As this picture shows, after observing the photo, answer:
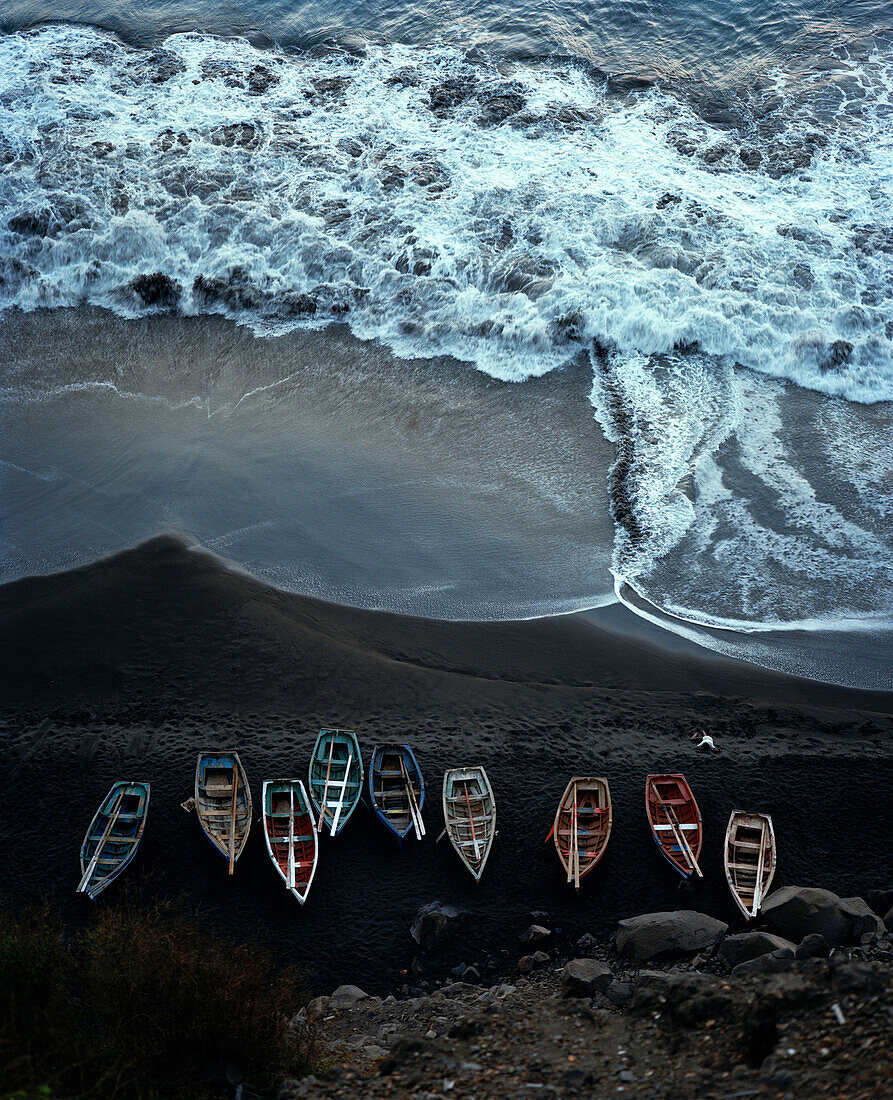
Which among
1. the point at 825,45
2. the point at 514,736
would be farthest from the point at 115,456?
the point at 825,45

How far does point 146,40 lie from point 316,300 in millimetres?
20898

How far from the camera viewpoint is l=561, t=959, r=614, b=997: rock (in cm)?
1108

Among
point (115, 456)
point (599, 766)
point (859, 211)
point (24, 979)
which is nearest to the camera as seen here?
point (24, 979)

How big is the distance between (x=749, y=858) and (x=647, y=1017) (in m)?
4.06

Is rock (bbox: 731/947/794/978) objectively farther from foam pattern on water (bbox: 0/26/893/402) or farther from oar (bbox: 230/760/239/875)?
foam pattern on water (bbox: 0/26/893/402)

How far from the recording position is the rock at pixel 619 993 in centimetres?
1084

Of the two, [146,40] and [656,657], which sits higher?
[146,40]

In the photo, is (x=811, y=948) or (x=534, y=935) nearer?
(x=811, y=948)

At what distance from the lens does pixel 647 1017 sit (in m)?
10.2

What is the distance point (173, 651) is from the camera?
16031mm

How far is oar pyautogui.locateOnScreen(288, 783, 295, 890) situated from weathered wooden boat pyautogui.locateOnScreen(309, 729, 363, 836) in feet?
1.26

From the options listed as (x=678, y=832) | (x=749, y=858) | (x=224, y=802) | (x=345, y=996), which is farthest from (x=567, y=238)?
(x=345, y=996)

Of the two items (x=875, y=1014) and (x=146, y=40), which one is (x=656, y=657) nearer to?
(x=875, y=1014)

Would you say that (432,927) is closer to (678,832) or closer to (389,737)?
(389,737)
